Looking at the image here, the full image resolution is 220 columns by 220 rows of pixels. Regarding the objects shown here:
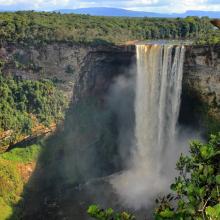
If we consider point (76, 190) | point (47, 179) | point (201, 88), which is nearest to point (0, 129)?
point (47, 179)

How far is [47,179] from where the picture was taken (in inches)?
1126

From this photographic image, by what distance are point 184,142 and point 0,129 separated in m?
11.8

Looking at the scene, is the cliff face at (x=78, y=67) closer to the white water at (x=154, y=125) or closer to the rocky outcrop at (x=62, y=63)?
the rocky outcrop at (x=62, y=63)

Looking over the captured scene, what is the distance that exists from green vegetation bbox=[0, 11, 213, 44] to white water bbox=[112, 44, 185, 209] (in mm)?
3538

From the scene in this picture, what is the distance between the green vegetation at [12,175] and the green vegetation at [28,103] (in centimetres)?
107

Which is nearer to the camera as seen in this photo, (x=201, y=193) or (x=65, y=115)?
(x=201, y=193)

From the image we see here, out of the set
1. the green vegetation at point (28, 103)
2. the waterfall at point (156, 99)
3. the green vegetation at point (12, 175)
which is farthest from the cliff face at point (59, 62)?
the green vegetation at point (12, 175)

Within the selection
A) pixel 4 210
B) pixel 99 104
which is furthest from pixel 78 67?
pixel 4 210

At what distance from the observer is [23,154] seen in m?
28.6

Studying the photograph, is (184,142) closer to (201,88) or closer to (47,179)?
(201,88)

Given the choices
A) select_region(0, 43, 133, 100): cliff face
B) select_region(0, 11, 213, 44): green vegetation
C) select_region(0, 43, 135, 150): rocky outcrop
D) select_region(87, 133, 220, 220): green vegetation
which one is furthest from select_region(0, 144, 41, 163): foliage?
select_region(87, 133, 220, 220): green vegetation

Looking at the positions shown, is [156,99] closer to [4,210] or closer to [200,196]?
[4,210]

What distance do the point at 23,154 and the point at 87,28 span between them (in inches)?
393

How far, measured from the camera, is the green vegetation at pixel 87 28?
30047mm
